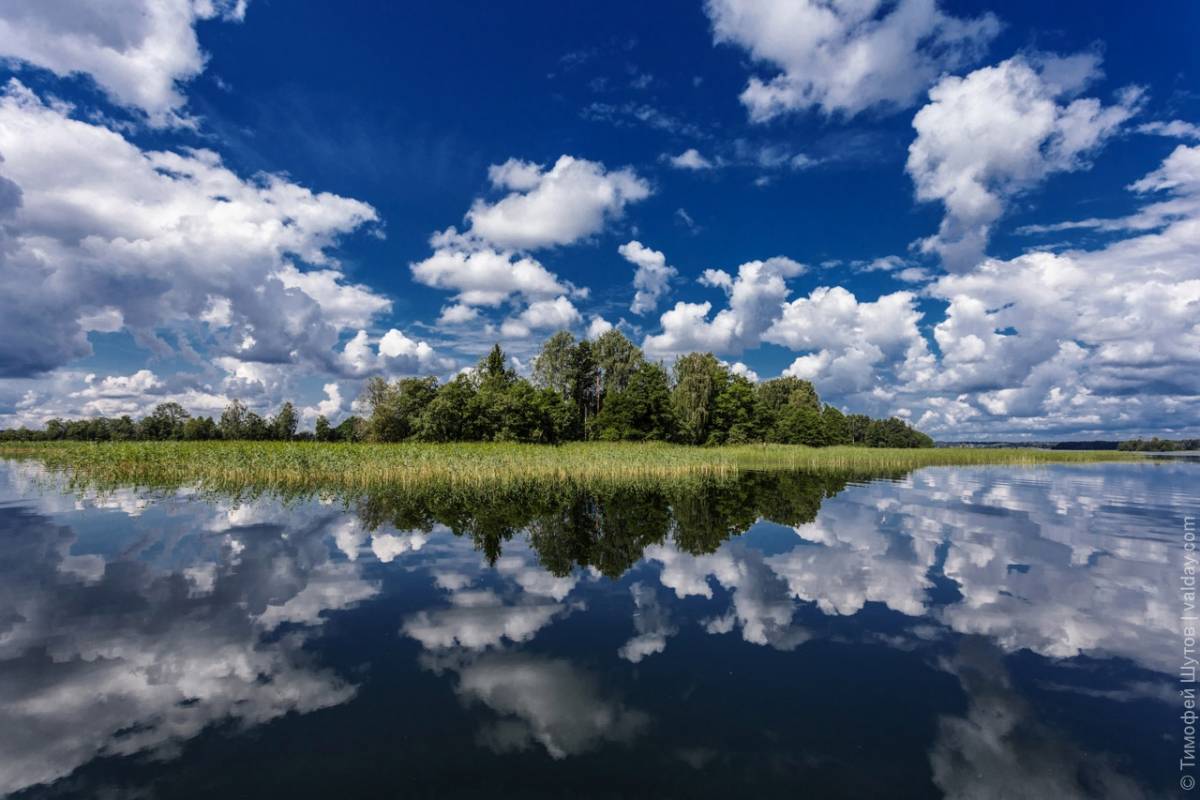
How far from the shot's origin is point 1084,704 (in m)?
7.02

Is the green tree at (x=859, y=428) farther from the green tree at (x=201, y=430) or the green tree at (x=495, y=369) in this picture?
the green tree at (x=201, y=430)

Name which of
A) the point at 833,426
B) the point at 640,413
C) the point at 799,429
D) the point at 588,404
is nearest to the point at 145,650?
the point at 640,413

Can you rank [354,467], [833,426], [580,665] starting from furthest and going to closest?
1. [833,426]
2. [354,467]
3. [580,665]

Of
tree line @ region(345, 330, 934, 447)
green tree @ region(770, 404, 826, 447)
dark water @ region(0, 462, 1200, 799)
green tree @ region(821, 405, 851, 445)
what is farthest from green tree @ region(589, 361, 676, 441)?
dark water @ region(0, 462, 1200, 799)

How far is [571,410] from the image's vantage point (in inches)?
2945

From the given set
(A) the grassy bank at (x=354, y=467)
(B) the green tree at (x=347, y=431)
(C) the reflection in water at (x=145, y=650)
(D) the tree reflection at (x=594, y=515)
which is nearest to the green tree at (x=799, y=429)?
(A) the grassy bank at (x=354, y=467)

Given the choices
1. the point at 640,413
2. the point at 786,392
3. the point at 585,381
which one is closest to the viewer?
the point at 640,413

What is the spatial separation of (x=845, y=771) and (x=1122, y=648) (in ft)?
A: 23.3

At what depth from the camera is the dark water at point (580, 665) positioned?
5480 mm

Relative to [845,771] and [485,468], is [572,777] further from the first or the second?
[485,468]

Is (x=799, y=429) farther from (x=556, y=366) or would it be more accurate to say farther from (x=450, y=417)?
(x=450, y=417)

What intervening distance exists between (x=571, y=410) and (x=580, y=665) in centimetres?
6690

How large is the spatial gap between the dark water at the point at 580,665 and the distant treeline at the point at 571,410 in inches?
1948

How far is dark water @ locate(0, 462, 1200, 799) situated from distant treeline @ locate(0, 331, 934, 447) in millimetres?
49487
